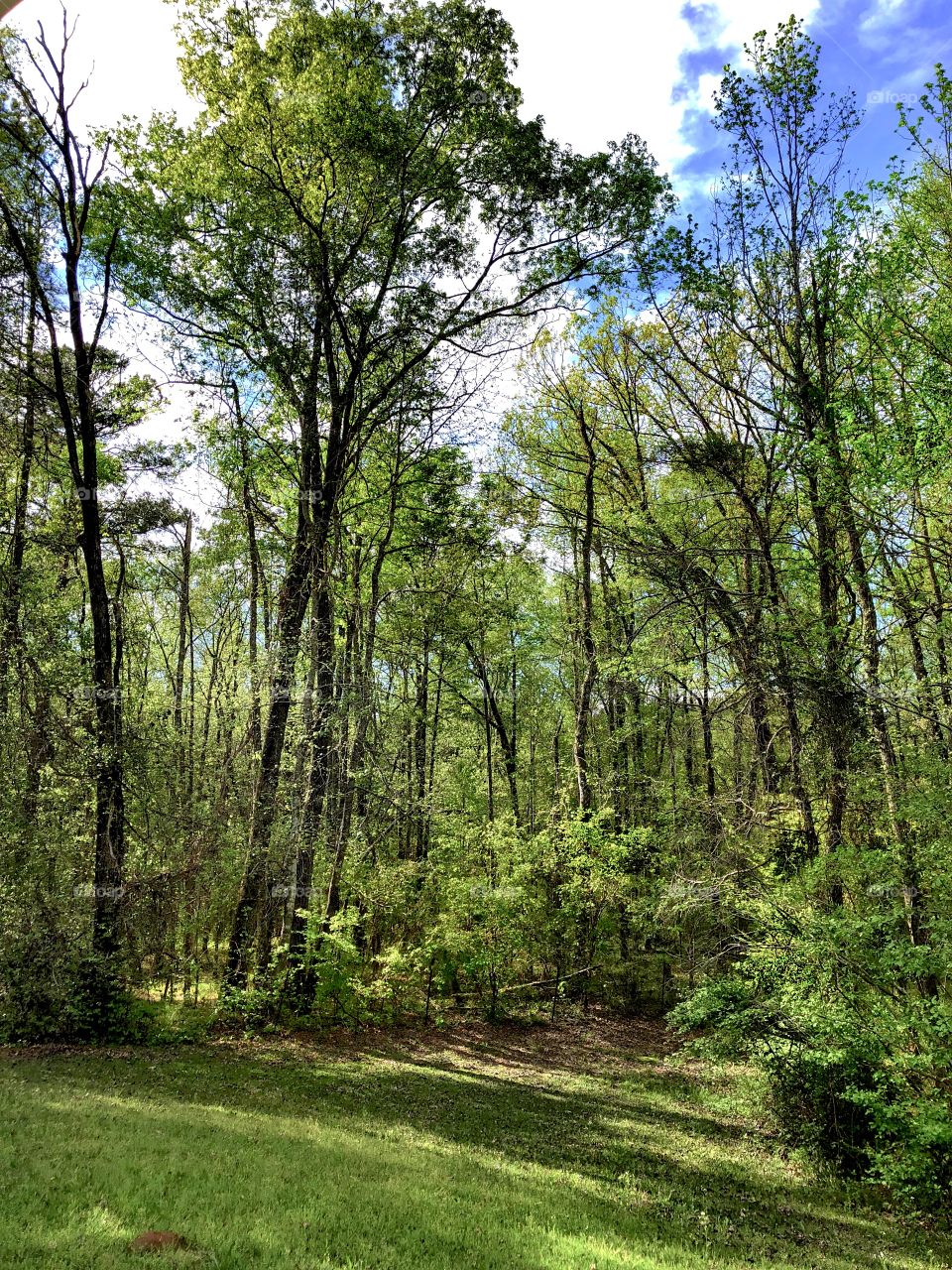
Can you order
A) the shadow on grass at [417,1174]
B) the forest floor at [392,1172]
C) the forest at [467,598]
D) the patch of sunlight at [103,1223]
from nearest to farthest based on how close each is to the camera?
the patch of sunlight at [103,1223], the forest floor at [392,1172], the shadow on grass at [417,1174], the forest at [467,598]

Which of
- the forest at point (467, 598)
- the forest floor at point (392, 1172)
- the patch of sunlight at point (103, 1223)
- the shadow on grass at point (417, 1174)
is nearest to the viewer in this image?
the patch of sunlight at point (103, 1223)

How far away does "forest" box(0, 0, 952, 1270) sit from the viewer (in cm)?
740

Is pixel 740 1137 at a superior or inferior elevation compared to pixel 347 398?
inferior

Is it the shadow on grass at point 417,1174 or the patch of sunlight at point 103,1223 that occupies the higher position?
the patch of sunlight at point 103,1223

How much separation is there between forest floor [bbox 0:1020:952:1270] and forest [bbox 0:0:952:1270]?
0.20m

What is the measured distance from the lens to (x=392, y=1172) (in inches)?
221

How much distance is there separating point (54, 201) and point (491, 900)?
15242mm

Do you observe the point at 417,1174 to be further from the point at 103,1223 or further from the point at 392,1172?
the point at 103,1223

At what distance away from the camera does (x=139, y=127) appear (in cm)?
1212

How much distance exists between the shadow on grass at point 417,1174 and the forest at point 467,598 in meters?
0.18

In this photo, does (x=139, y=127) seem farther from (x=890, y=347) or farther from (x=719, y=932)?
(x=719, y=932)

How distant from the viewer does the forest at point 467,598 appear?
7.40 m

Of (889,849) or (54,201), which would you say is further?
(54,201)

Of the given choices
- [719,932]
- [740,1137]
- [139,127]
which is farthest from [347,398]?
[740,1137]
